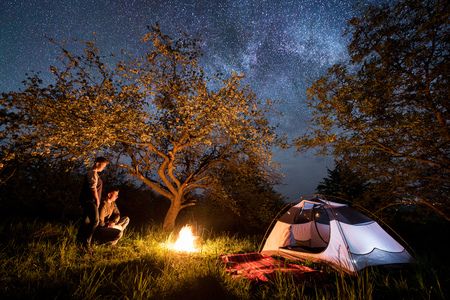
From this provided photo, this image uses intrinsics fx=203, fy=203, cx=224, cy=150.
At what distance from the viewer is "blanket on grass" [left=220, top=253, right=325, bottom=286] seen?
4578 millimetres

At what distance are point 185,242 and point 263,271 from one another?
2.59 meters

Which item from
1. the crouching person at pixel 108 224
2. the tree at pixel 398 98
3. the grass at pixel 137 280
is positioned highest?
the tree at pixel 398 98

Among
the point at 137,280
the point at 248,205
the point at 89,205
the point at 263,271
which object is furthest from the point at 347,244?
the point at 248,205

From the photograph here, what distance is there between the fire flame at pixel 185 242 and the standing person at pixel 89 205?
92.2 inches

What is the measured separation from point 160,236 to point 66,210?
830cm

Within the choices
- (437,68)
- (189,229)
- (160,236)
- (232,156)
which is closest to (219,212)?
(232,156)

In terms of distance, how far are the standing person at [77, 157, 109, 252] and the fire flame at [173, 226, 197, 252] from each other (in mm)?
2341

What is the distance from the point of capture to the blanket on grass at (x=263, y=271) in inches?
180

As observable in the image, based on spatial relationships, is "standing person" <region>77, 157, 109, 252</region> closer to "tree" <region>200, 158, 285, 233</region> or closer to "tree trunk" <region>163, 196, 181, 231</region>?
"tree trunk" <region>163, 196, 181, 231</region>

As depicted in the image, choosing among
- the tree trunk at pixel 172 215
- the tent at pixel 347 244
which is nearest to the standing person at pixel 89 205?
the tent at pixel 347 244

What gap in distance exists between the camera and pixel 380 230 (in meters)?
6.39

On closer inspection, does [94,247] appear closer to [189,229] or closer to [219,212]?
[189,229]

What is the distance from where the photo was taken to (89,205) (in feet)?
16.1

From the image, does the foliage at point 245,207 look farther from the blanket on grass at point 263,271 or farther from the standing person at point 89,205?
the standing person at point 89,205
